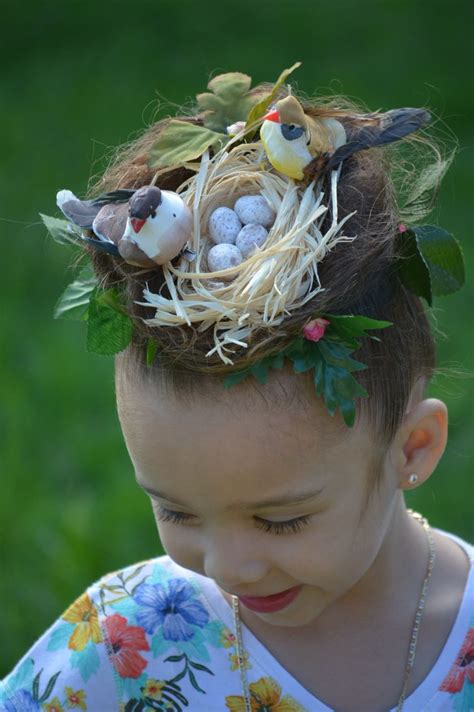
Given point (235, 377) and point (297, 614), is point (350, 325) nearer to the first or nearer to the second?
point (235, 377)

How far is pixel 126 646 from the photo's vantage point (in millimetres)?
2375

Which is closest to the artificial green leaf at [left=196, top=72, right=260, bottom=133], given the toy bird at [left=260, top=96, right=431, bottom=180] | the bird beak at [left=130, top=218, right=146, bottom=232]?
the toy bird at [left=260, top=96, right=431, bottom=180]

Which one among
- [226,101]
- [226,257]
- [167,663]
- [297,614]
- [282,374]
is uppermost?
[226,101]

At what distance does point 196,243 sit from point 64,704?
1021mm

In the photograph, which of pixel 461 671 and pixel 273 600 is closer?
pixel 273 600

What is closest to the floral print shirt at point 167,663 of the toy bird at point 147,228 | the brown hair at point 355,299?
the brown hair at point 355,299

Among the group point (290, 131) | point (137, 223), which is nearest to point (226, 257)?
point (137, 223)

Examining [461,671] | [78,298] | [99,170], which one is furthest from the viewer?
[99,170]

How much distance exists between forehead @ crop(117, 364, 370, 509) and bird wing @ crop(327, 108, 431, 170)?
16.5 inches

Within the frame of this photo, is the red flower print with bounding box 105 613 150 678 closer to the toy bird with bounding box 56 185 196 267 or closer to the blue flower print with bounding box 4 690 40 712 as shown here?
the blue flower print with bounding box 4 690 40 712

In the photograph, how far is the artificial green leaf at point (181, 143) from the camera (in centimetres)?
200

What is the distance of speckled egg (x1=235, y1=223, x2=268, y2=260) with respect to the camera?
1857 millimetres

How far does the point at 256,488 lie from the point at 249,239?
1.34ft

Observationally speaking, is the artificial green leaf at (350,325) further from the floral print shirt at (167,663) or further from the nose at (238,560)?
the floral print shirt at (167,663)
